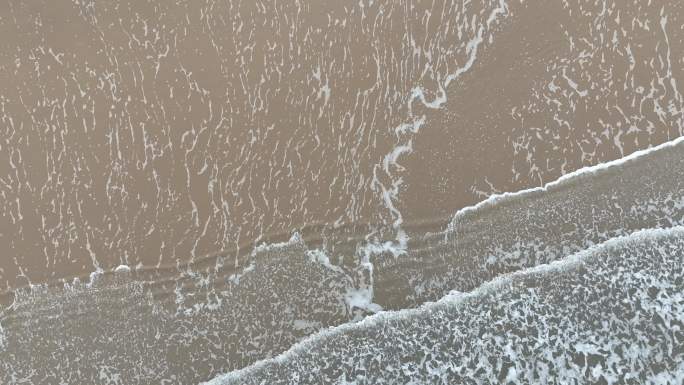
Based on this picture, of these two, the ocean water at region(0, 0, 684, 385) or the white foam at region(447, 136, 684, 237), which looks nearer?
the ocean water at region(0, 0, 684, 385)

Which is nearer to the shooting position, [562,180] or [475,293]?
[475,293]

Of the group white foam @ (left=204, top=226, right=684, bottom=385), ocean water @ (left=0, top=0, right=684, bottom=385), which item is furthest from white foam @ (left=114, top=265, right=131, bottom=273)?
white foam @ (left=204, top=226, right=684, bottom=385)

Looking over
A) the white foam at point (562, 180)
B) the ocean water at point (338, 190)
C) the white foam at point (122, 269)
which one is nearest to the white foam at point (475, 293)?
the ocean water at point (338, 190)

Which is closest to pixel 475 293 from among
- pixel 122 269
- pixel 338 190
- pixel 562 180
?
pixel 562 180

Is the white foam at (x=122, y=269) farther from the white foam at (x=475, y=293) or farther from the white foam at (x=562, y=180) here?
the white foam at (x=562, y=180)

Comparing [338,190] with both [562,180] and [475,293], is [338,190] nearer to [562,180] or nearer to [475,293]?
[475,293]

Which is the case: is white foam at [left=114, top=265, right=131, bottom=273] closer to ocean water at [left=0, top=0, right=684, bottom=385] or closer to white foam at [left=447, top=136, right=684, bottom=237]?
ocean water at [left=0, top=0, right=684, bottom=385]

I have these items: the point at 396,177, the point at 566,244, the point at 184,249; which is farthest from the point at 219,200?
the point at 566,244

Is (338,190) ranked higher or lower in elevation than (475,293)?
higher
